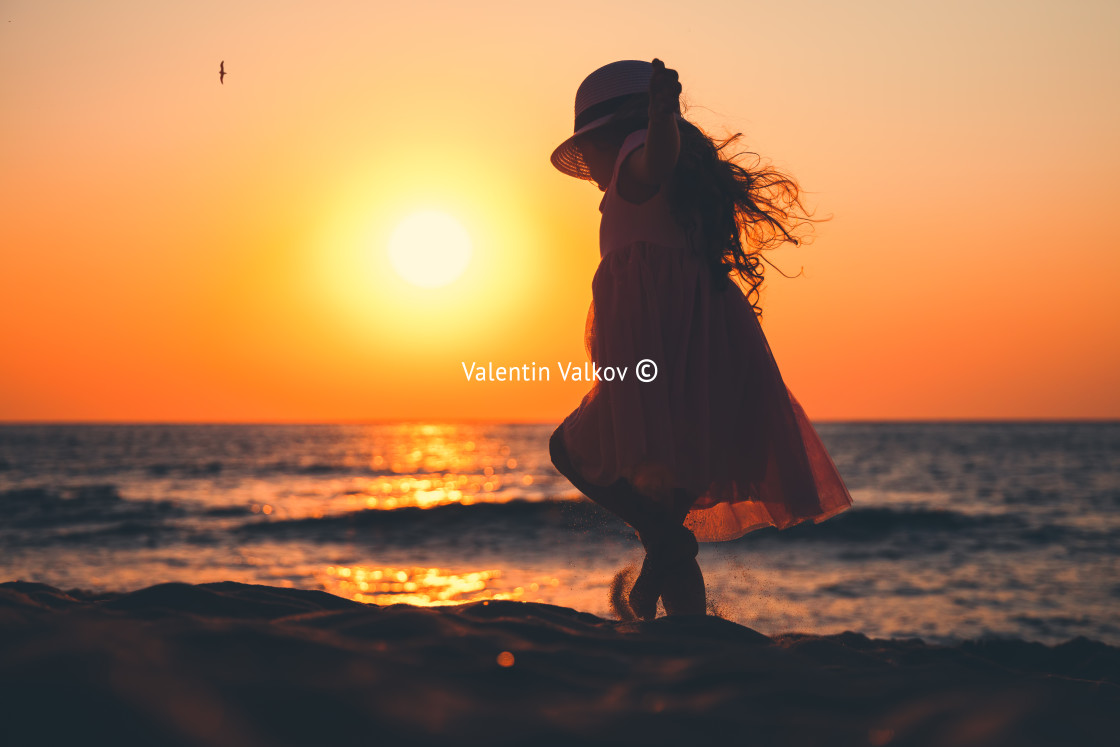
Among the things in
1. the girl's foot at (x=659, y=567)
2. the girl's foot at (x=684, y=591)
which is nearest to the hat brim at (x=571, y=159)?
the girl's foot at (x=659, y=567)

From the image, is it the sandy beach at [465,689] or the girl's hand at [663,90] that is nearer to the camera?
the sandy beach at [465,689]

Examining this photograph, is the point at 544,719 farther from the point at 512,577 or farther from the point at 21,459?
the point at 21,459

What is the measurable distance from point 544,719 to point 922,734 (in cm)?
65

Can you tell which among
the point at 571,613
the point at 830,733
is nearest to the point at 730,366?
the point at 571,613

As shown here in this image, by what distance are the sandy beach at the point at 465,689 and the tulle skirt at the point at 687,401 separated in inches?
25.8

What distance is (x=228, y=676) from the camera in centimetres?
143

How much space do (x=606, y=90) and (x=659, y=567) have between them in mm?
1694

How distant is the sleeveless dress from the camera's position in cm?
251

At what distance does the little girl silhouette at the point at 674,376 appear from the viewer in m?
2.51

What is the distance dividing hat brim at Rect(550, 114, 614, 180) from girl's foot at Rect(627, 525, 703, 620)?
1471mm

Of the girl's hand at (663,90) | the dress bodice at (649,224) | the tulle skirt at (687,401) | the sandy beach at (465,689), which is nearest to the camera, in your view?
the sandy beach at (465,689)

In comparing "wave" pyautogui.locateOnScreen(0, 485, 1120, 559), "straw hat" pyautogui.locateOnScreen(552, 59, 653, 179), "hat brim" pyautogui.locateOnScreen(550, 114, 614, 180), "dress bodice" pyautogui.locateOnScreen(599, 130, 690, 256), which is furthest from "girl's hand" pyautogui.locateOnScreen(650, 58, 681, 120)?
"wave" pyautogui.locateOnScreen(0, 485, 1120, 559)

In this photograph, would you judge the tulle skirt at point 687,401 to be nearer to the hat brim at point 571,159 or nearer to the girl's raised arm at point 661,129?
the girl's raised arm at point 661,129

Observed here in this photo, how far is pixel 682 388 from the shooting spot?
8.35 ft
